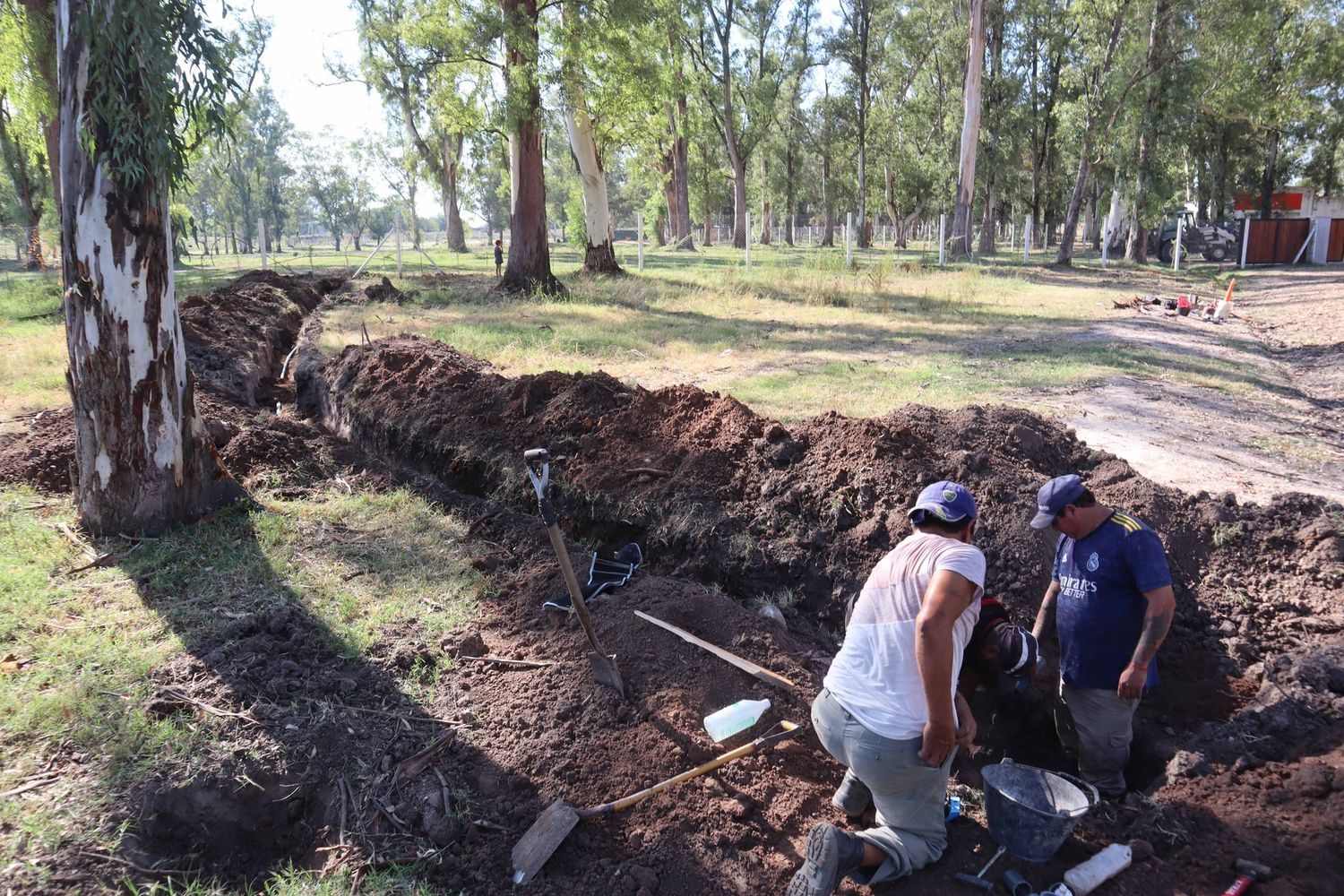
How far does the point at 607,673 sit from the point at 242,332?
1010 centimetres

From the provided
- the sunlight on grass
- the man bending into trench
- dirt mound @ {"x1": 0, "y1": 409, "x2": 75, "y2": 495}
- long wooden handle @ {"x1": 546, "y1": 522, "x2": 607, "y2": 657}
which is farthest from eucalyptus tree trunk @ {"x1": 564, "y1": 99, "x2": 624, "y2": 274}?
the man bending into trench

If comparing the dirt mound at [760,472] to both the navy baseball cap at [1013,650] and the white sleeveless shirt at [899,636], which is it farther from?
the white sleeveless shirt at [899,636]

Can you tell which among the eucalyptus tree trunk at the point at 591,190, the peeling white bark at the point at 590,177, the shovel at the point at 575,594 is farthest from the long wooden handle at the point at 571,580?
the peeling white bark at the point at 590,177

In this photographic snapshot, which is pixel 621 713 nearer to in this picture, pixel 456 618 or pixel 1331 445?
pixel 456 618

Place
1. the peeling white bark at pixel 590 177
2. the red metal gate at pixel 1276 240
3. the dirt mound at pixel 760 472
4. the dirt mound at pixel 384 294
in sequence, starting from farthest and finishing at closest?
the red metal gate at pixel 1276 240, the peeling white bark at pixel 590 177, the dirt mound at pixel 384 294, the dirt mound at pixel 760 472

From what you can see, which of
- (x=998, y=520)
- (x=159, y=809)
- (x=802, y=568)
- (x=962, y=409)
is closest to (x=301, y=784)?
(x=159, y=809)

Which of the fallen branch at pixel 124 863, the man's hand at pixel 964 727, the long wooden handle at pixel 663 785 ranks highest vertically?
the man's hand at pixel 964 727

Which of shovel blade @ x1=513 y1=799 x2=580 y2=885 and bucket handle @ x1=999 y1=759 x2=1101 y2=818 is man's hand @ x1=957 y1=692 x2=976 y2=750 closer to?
bucket handle @ x1=999 y1=759 x2=1101 y2=818

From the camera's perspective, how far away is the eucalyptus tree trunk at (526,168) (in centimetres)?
1530

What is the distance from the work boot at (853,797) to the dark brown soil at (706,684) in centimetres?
12

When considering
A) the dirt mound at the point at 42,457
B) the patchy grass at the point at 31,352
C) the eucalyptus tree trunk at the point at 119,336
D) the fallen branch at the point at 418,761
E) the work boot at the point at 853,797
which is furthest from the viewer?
the patchy grass at the point at 31,352

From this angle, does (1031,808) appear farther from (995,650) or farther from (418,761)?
Result: (418,761)

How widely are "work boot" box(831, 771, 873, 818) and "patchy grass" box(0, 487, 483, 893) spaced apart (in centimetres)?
201

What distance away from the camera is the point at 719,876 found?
2.85m
